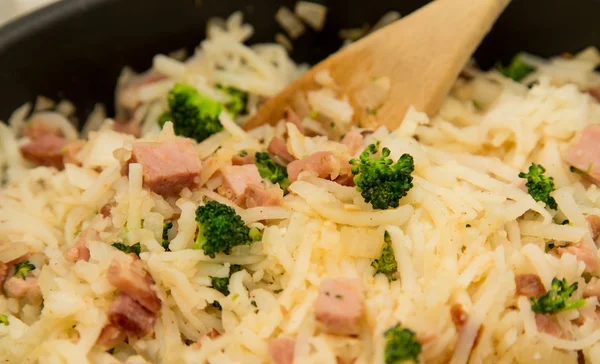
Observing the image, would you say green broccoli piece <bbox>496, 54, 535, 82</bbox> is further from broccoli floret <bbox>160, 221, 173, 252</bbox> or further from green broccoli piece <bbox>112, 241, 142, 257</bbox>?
green broccoli piece <bbox>112, 241, 142, 257</bbox>

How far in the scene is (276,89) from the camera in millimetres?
3119

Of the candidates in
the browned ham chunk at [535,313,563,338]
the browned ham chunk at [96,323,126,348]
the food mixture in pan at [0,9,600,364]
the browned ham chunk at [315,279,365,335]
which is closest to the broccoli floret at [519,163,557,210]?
the food mixture in pan at [0,9,600,364]

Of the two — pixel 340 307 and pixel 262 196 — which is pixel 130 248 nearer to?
pixel 262 196

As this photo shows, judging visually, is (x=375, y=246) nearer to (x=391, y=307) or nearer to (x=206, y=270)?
(x=391, y=307)

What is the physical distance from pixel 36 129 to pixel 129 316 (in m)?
1.30

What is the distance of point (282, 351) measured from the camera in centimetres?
191

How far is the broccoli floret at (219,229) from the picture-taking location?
6.74ft

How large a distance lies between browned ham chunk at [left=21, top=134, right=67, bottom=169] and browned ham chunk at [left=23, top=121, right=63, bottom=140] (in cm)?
2

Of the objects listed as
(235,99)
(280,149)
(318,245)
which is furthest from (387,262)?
(235,99)

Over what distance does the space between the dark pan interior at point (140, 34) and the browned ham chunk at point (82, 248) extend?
34.0 inches

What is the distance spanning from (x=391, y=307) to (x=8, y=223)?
1.59 m

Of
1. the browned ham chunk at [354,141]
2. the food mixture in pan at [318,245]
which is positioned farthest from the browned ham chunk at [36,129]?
the browned ham chunk at [354,141]

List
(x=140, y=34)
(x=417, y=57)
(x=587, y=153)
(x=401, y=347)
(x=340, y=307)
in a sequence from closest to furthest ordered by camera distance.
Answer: (x=401, y=347), (x=340, y=307), (x=587, y=153), (x=417, y=57), (x=140, y=34)

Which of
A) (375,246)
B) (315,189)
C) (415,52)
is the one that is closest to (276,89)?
(415,52)
